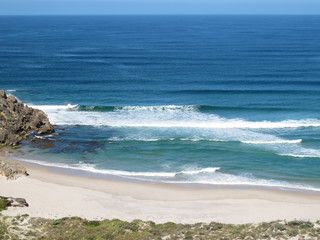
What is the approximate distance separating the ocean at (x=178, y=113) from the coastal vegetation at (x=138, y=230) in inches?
432

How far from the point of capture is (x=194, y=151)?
48031 millimetres

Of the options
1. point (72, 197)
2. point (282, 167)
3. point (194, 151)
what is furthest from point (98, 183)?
point (282, 167)

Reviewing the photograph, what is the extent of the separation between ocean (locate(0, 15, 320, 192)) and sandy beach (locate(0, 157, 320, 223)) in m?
2.23

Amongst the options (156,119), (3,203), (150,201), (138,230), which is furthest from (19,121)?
(138,230)

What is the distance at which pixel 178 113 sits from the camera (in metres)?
60.8

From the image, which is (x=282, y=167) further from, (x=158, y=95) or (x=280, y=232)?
(x=158, y=95)

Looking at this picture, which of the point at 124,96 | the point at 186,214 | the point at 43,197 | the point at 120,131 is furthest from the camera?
the point at 124,96

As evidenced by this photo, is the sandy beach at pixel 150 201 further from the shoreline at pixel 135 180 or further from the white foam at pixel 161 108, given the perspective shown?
the white foam at pixel 161 108

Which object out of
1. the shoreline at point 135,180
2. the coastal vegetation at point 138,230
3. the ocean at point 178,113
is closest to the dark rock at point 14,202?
the coastal vegetation at point 138,230

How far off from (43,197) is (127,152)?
13.3 metres

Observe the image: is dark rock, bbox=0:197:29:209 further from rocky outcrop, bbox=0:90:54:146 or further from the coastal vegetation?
rocky outcrop, bbox=0:90:54:146

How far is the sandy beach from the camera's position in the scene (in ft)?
108

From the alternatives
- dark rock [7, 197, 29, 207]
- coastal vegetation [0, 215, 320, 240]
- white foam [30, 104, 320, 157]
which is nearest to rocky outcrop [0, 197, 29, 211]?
dark rock [7, 197, 29, 207]

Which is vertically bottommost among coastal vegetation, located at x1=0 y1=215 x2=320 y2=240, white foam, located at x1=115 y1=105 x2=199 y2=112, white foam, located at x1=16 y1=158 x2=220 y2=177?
coastal vegetation, located at x1=0 y1=215 x2=320 y2=240
